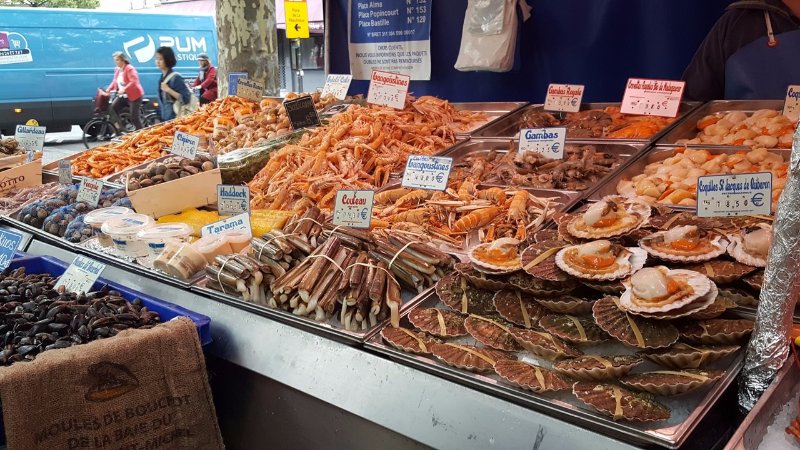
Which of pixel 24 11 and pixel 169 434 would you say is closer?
pixel 169 434

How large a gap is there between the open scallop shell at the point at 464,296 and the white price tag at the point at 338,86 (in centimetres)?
340

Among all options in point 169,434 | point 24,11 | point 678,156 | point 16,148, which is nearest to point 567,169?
point 678,156

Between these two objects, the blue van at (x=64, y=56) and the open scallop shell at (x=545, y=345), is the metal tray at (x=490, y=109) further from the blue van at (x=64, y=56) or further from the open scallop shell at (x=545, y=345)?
the blue van at (x=64, y=56)

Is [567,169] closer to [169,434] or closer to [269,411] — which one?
[269,411]

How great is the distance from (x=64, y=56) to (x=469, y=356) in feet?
51.0

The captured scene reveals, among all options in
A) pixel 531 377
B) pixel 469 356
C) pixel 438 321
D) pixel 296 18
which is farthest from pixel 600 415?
pixel 296 18

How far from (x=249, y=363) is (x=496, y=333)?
0.86 meters

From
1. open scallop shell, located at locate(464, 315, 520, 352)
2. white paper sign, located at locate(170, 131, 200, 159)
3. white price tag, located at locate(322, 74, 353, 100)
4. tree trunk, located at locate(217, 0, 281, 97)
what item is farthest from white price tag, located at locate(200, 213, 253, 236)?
tree trunk, located at locate(217, 0, 281, 97)

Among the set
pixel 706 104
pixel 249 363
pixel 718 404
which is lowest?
pixel 249 363

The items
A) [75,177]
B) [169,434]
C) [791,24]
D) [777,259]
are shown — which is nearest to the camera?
[777,259]

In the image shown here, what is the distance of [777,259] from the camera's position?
1.53 meters

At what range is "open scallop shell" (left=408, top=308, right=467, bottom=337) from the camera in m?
1.99

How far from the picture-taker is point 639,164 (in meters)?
3.47

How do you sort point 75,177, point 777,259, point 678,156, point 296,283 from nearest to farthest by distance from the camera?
point 777,259
point 296,283
point 678,156
point 75,177
